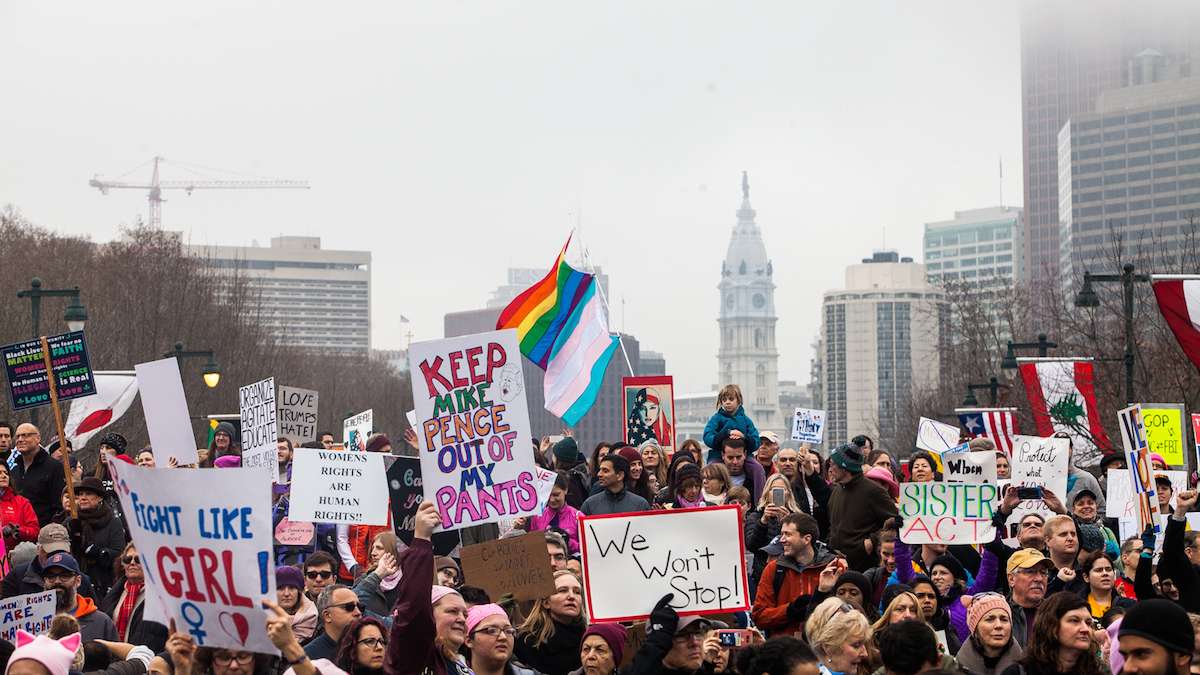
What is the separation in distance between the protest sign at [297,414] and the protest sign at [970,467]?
35.1 ft

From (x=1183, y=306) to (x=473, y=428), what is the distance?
7.42 metres

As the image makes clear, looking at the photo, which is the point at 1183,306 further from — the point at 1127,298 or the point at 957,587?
the point at 1127,298

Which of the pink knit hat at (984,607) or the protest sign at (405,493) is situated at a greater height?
the protest sign at (405,493)

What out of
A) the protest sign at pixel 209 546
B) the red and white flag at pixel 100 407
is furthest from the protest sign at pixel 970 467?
the red and white flag at pixel 100 407

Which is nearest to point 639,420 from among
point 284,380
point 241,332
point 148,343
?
point 148,343

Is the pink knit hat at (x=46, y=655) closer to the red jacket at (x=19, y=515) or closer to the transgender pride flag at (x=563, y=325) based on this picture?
the red jacket at (x=19, y=515)

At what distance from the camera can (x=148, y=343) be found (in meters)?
57.7

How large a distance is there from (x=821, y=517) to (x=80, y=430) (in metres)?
9.86

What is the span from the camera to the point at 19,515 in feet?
50.1

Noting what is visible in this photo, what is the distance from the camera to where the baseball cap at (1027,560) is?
36.4 feet

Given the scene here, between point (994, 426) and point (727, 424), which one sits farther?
point (994, 426)

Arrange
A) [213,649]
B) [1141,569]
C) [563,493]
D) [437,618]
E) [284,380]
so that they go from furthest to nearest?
[284,380], [563,493], [1141,569], [437,618], [213,649]

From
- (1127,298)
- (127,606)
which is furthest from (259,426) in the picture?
(1127,298)

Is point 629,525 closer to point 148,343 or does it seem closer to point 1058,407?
point 1058,407
